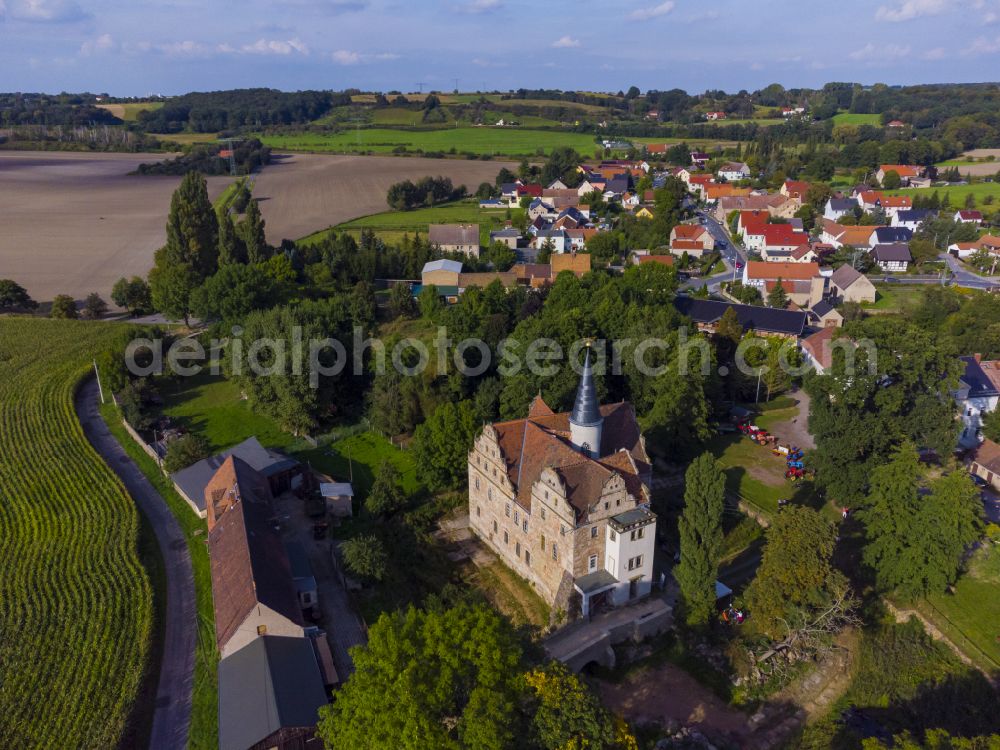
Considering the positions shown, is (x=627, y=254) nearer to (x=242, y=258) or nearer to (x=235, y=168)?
Answer: (x=242, y=258)

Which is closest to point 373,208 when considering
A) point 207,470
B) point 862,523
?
point 207,470

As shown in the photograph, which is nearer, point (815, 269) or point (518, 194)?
point (815, 269)

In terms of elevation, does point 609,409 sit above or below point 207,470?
above

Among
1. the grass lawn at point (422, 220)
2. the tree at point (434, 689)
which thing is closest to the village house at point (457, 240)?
the grass lawn at point (422, 220)

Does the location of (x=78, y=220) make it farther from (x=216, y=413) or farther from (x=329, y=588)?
(x=329, y=588)

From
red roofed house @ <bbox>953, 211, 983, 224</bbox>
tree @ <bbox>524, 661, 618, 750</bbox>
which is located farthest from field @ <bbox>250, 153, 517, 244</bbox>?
tree @ <bbox>524, 661, 618, 750</bbox>

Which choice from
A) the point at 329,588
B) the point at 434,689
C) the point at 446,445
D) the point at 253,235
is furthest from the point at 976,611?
the point at 253,235

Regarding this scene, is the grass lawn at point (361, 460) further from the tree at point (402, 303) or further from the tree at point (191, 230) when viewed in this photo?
the tree at point (191, 230)
